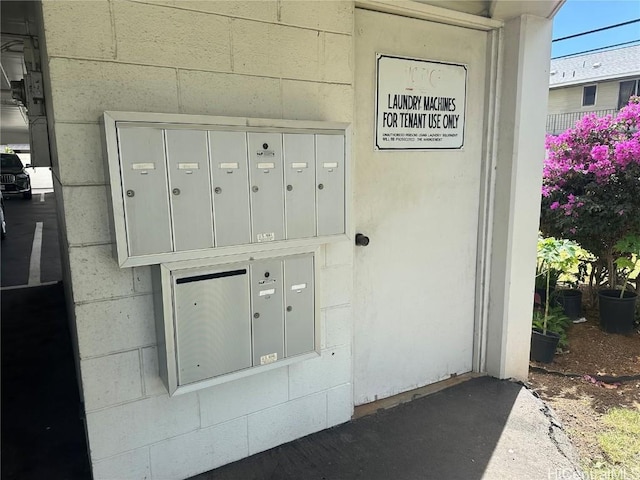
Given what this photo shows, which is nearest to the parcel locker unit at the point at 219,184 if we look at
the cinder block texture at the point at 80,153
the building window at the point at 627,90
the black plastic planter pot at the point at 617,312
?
the cinder block texture at the point at 80,153

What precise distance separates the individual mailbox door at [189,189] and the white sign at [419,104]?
1165 mm

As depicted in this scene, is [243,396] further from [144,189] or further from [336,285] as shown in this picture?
[144,189]

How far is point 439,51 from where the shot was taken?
2.79m

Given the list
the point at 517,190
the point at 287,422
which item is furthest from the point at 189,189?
the point at 517,190

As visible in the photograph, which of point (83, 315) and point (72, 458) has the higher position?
point (83, 315)

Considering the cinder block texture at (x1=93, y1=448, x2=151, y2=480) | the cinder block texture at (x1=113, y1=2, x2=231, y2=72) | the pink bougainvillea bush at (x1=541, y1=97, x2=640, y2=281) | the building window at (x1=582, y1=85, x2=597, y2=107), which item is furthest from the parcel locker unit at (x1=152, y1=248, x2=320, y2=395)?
the building window at (x1=582, y1=85, x2=597, y2=107)

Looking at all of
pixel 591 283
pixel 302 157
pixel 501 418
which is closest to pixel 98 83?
pixel 302 157

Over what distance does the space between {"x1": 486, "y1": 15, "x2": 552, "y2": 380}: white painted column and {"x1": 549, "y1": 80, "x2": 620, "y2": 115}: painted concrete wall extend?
19.0 m

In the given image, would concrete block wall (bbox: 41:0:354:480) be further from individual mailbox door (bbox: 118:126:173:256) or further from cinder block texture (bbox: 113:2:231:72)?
individual mailbox door (bbox: 118:126:173:256)

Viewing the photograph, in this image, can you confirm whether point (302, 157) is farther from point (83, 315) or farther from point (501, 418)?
point (501, 418)

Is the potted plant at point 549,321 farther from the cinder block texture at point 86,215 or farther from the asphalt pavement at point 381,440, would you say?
the cinder block texture at point 86,215

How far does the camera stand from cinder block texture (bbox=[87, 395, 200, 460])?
6.33 feet

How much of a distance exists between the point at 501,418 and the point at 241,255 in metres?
1.91

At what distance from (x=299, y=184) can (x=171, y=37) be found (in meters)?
0.83
